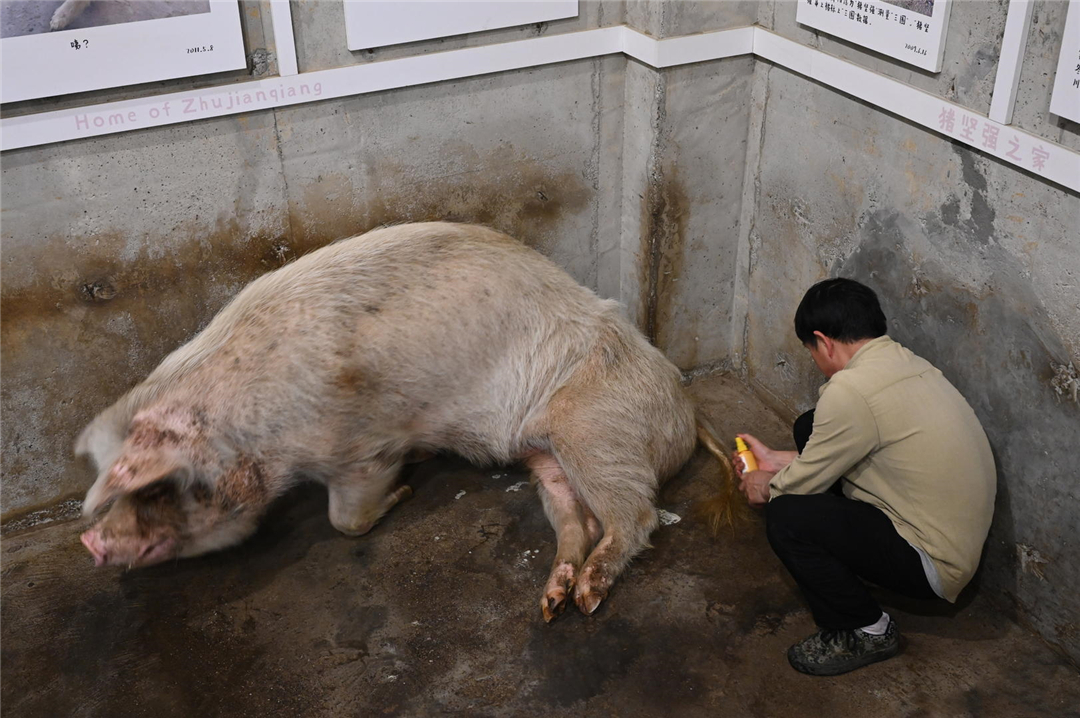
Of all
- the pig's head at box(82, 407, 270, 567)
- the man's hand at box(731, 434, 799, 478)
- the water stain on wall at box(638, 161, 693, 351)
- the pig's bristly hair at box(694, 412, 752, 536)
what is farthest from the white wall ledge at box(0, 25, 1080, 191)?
the pig's bristly hair at box(694, 412, 752, 536)

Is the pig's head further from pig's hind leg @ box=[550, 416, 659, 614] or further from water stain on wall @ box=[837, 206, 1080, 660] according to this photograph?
water stain on wall @ box=[837, 206, 1080, 660]

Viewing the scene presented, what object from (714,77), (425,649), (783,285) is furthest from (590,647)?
(714,77)

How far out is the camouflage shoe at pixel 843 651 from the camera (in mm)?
3266

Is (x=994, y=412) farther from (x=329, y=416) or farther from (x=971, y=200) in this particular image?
(x=329, y=416)

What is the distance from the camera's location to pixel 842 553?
10.5 ft

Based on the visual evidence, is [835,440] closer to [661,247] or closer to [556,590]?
[556,590]

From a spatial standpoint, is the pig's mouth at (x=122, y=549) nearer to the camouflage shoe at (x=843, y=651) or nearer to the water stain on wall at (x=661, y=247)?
the camouflage shoe at (x=843, y=651)

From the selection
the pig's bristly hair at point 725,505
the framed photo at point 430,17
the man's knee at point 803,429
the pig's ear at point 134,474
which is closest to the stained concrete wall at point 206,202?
the framed photo at point 430,17

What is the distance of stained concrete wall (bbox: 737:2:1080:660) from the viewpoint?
3084mm

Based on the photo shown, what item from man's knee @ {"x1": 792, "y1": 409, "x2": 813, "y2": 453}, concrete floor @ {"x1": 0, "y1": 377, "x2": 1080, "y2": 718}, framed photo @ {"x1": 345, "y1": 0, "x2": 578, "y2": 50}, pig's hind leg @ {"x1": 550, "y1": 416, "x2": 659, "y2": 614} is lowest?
concrete floor @ {"x1": 0, "y1": 377, "x2": 1080, "y2": 718}

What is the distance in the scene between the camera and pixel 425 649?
136 inches

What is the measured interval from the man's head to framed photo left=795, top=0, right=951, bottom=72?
0.80 m

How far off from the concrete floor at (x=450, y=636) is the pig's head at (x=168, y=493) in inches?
14.0

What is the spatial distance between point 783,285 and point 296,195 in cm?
208
